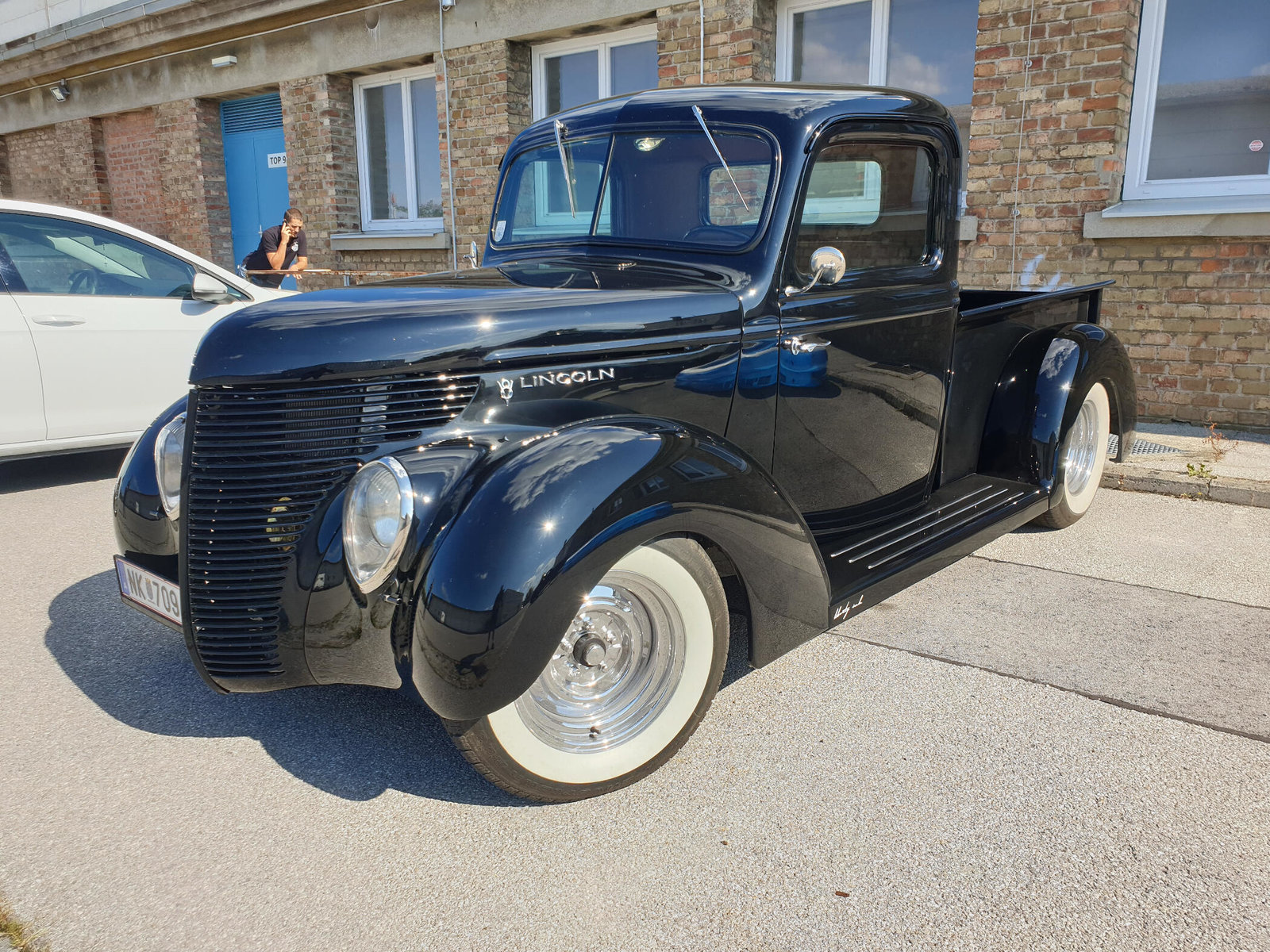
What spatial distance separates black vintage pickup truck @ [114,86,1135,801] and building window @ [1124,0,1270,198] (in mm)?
3613

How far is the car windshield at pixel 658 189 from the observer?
9.25 ft

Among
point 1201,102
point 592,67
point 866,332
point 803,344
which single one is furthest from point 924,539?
point 592,67

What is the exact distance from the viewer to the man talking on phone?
8.71m

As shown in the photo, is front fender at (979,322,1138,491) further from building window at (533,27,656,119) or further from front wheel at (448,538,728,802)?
building window at (533,27,656,119)

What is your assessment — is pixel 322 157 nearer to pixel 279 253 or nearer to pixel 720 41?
pixel 279 253

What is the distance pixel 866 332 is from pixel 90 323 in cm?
421

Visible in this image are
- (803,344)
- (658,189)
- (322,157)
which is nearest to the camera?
(803,344)

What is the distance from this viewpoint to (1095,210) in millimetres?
5883

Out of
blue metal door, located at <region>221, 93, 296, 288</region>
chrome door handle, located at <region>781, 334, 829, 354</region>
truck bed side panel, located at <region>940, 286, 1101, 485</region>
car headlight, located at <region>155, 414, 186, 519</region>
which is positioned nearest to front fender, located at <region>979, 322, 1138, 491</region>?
truck bed side panel, located at <region>940, 286, 1101, 485</region>

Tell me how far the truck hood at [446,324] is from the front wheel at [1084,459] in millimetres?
2397

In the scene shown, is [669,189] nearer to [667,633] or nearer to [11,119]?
[667,633]

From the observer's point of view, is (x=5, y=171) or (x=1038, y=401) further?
(x=5, y=171)

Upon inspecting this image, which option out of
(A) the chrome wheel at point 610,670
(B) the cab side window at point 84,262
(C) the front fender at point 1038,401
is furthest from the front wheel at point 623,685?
(B) the cab side window at point 84,262

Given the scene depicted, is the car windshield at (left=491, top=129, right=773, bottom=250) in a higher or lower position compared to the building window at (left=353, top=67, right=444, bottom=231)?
lower
